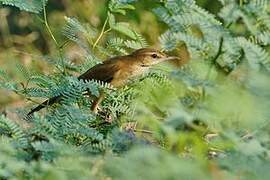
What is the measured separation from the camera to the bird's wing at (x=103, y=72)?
14.1 feet

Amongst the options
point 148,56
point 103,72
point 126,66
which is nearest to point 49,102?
point 103,72

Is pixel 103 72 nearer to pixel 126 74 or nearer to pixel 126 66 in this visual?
pixel 126 74

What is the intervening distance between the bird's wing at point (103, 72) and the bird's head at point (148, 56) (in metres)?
0.14

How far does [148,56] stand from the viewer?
4.84 meters

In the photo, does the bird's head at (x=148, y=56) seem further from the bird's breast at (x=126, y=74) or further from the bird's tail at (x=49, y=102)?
the bird's tail at (x=49, y=102)

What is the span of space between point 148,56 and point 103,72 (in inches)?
11.1

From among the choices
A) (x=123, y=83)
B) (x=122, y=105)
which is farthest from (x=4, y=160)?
(x=123, y=83)

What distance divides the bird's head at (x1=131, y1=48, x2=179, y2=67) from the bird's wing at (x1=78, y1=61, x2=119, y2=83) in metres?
0.14

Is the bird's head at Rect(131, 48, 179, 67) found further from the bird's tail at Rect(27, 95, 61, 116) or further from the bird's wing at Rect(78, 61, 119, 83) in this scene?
the bird's tail at Rect(27, 95, 61, 116)

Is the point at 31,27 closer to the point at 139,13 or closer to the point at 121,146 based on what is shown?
the point at 139,13

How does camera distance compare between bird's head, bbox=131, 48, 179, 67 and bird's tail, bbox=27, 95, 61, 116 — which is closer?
bird's tail, bbox=27, 95, 61, 116

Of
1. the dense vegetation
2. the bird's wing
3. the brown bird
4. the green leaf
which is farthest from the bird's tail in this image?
the green leaf

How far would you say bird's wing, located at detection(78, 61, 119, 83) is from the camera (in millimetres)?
4289

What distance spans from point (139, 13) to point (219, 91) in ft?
22.2
